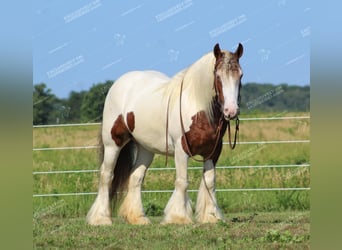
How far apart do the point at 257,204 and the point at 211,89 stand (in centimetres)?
343

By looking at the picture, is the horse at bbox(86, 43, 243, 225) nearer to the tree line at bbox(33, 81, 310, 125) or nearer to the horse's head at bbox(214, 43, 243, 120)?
the horse's head at bbox(214, 43, 243, 120)

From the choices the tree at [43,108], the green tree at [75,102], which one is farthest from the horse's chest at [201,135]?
the green tree at [75,102]

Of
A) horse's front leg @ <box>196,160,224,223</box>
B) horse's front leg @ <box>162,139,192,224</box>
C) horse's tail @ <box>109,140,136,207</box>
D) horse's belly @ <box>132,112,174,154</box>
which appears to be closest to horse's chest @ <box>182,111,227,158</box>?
horse's front leg @ <box>162,139,192,224</box>

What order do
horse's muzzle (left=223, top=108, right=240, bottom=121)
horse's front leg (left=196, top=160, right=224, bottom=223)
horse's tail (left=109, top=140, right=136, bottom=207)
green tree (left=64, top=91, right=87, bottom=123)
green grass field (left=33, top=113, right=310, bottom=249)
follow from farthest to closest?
Result: green tree (left=64, top=91, right=87, bottom=123)
horse's tail (left=109, top=140, right=136, bottom=207)
horse's front leg (left=196, top=160, right=224, bottom=223)
horse's muzzle (left=223, top=108, right=240, bottom=121)
green grass field (left=33, top=113, right=310, bottom=249)

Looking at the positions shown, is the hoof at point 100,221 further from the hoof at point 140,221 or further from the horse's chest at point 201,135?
the horse's chest at point 201,135

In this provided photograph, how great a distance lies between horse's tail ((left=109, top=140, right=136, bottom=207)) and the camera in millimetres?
8789

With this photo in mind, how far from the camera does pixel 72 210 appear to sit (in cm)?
1040

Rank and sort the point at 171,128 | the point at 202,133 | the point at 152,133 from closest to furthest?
the point at 202,133 → the point at 171,128 → the point at 152,133

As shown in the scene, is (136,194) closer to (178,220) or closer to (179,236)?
(178,220)

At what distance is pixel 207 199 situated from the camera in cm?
769

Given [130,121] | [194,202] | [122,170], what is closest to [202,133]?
[130,121]

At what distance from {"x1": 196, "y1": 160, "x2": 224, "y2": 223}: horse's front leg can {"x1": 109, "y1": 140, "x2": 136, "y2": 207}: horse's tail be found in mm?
1441

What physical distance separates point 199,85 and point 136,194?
1.95 meters
